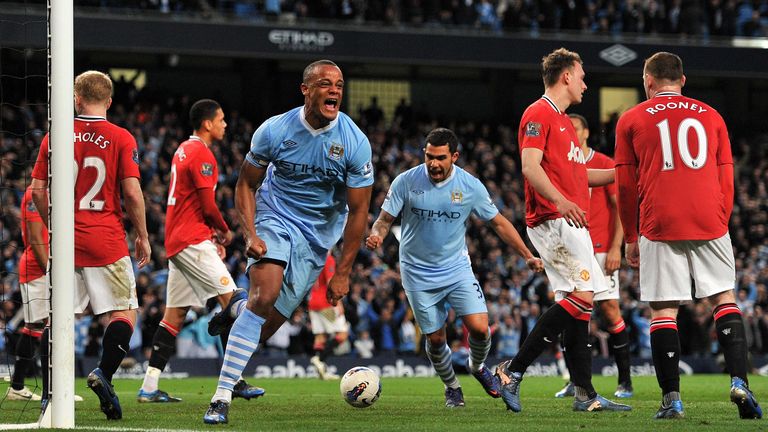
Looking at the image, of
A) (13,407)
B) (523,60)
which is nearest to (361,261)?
(523,60)

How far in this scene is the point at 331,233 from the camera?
7746 millimetres

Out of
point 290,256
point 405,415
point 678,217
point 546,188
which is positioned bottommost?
point 405,415

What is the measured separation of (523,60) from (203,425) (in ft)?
75.5

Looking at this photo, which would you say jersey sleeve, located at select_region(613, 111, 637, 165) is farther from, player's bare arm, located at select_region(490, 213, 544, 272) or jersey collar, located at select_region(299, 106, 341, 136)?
jersey collar, located at select_region(299, 106, 341, 136)

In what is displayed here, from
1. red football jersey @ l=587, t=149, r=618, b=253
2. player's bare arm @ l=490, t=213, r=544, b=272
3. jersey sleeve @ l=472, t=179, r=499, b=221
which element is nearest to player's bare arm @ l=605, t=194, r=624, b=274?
red football jersey @ l=587, t=149, r=618, b=253

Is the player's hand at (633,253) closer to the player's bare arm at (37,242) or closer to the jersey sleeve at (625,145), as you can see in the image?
the jersey sleeve at (625,145)

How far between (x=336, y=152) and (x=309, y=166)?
206mm

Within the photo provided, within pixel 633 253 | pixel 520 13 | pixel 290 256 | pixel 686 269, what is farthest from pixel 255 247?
pixel 520 13

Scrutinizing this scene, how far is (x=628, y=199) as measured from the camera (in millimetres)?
7477

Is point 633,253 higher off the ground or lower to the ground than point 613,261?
higher

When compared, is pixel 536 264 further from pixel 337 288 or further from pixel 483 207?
pixel 337 288

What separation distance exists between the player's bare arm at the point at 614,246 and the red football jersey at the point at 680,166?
5.84 ft

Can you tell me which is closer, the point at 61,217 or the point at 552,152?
the point at 61,217

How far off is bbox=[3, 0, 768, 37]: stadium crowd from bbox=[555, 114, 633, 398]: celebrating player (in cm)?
1708
